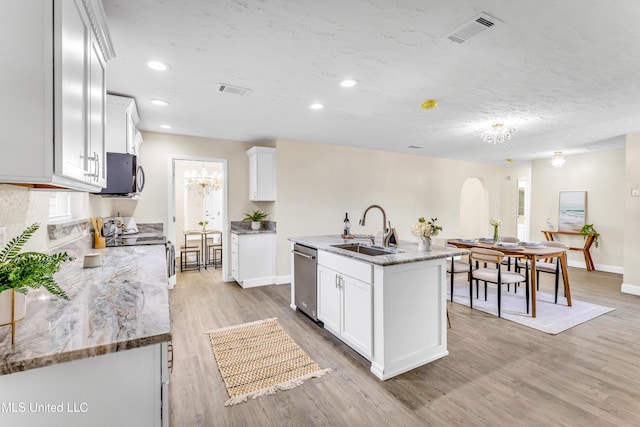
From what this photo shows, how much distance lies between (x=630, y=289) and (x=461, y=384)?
4335mm

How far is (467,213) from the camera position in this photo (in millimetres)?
9047

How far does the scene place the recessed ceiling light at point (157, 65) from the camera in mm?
2381

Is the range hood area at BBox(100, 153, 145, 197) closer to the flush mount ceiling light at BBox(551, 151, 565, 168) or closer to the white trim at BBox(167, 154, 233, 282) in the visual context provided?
the white trim at BBox(167, 154, 233, 282)

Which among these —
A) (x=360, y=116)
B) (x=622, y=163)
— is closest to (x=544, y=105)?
(x=360, y=116)

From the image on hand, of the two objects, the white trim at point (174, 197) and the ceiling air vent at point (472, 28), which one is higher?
the ceiling air vent at point (472, 28)

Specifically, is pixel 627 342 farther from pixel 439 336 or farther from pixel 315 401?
pixel 315 401

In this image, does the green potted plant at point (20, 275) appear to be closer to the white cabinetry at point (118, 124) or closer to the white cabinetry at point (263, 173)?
the white cabinetry at point (118, 124)

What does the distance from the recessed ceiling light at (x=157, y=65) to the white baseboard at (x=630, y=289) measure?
672 centimetres

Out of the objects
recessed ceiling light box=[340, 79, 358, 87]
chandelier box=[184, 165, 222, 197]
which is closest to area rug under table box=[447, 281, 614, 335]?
recessed ceiling light box=[340, 79, 358, 87]

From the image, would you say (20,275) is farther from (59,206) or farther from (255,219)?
(255,219)

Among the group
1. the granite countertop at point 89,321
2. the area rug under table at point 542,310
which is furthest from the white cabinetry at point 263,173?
the area rug under table at point 542,310

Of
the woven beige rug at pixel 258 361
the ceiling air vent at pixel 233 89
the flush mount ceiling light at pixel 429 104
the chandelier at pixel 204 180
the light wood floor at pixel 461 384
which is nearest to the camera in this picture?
the light wood floor at pixel 461 384

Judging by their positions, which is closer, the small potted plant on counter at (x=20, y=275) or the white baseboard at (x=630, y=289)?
the small potted plant on counter at (x=20, y=275)

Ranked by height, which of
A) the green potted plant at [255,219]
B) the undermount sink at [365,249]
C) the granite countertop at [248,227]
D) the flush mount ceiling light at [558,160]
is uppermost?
the flush mount ceiling light at [558,160]
